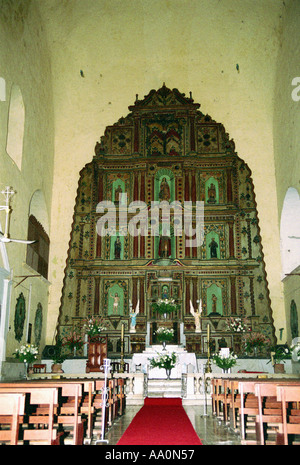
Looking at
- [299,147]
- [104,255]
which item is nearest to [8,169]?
[104,255]

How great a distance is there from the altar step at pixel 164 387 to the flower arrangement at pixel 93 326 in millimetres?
3891

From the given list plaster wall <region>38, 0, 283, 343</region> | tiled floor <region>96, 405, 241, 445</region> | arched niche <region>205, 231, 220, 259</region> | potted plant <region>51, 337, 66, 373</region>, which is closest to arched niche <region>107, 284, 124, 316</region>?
plaster wall <region>38, 0, 283, 343</region>

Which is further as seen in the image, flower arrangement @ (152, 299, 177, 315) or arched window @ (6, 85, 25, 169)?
flower arrangement @ (152, 299, 177, 315)

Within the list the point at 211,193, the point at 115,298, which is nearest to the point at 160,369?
the point at 115,298

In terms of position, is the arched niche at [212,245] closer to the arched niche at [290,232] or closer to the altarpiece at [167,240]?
the altarpiece at [167,240]

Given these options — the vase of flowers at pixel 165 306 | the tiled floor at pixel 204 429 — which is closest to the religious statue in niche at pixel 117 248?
the vase of flowers at pixel 165 306

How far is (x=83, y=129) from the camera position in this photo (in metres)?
20.5

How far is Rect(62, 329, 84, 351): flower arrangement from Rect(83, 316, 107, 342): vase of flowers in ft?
1.04

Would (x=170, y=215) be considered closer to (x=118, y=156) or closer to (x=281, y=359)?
(x=118, y=156)

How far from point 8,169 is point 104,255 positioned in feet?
20.4

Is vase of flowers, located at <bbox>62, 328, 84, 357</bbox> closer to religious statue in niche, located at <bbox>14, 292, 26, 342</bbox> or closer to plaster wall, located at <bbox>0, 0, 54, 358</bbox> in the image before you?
plaster wall, located at <bbox>0, 0, 54, 358</bbox>

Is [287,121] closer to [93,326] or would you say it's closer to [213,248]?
[213,248]

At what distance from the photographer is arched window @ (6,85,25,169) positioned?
15414mm

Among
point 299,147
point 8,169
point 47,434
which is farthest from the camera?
point 299,147
